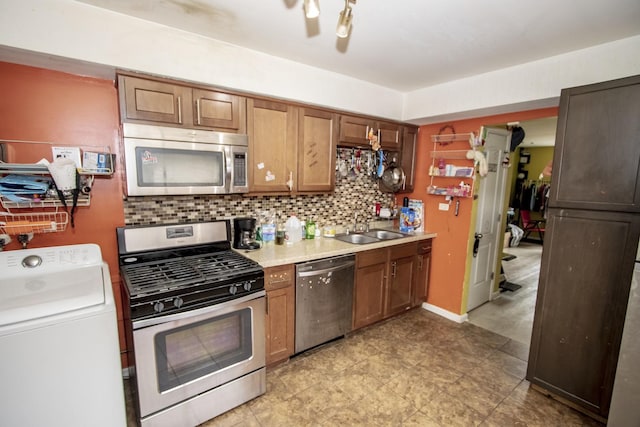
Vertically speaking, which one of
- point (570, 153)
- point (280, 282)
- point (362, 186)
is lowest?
point (280, 282)

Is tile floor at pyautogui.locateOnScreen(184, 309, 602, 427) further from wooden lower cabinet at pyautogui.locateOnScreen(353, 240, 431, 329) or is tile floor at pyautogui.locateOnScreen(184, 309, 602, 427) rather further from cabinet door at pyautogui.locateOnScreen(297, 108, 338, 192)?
cabinet door at pyautogui.locateOnScreen(297, 108, 338, 192)

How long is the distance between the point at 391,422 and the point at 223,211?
198cm

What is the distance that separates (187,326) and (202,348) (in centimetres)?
21

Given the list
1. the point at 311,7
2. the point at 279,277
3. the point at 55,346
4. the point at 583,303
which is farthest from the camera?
the point at 279,277

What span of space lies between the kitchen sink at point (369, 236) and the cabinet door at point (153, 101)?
186 centimetres

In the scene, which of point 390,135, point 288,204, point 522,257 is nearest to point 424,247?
point 390,135

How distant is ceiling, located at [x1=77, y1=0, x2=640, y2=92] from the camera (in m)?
1.59

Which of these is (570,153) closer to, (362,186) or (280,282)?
(362,186)

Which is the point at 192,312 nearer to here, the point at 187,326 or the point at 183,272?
the point at 187,326

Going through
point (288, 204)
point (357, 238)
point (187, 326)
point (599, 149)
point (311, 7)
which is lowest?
point (187, 326)

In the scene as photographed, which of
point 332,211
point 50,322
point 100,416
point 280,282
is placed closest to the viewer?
point 50,322

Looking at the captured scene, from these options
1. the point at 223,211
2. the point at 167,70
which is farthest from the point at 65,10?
the point at 223,211

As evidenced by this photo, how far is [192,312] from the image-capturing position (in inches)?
66.6

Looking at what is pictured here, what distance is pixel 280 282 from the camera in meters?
2.23
